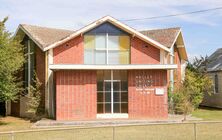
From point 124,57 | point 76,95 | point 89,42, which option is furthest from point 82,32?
point 76,95

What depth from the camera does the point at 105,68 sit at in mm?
26203

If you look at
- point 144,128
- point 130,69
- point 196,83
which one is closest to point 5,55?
point 130,69

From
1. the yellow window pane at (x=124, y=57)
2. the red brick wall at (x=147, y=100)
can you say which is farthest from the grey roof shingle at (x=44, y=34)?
the red brick wall at (x=147, y=100)

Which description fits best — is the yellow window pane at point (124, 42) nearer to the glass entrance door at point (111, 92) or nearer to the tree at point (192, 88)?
the glass entrance door at point (111, 92)

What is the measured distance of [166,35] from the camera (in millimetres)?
33781

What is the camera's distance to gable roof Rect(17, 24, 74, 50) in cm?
2838

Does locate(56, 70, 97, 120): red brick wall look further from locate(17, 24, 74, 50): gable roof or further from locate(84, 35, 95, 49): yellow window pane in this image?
locate(17, 24, 74, 50): gable roof

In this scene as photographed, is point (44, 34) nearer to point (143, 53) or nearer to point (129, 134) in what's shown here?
point (143, 53)

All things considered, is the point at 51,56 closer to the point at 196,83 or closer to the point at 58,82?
the point at 58,82

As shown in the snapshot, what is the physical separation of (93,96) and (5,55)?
5.70 m

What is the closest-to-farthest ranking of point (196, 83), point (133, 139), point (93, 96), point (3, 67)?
point (133, 139)
point (3, 67)
point (93, 96)
point (196, 83)

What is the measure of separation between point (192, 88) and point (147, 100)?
6.97 metres

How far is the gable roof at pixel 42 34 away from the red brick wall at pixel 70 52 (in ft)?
2.97

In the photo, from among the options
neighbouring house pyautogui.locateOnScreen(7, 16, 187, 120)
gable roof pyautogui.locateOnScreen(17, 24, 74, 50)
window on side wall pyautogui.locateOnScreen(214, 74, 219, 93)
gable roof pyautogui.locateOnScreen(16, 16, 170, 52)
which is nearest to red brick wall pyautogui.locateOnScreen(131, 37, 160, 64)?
neighbouring house pyautogui.locateOnScreen(7, 16, 187, 120)
